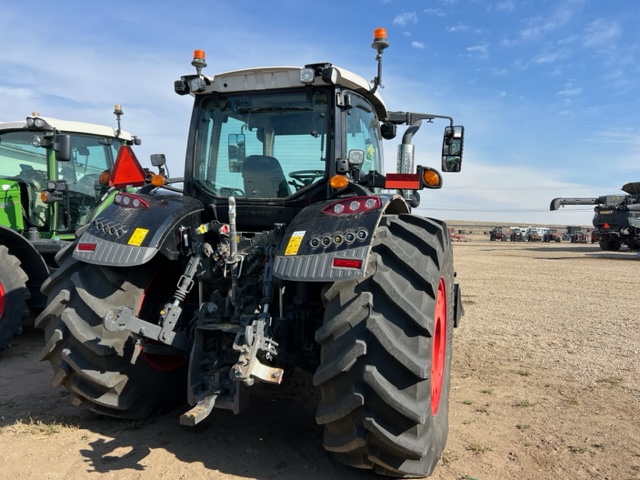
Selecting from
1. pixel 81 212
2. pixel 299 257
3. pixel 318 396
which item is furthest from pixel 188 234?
pixel 81 212

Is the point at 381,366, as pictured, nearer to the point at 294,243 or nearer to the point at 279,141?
the point at 294,243

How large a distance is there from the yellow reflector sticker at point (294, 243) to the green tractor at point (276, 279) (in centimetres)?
1

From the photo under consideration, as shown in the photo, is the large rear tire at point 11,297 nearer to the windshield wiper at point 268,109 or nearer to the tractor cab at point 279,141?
the tractor cab at point 279,141

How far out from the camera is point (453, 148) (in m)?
4.46

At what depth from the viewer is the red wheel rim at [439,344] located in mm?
3396

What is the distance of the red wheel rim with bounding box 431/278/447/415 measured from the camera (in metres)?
3.40

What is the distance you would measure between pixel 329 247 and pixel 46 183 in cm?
585

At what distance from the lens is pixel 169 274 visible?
3859 millimetres

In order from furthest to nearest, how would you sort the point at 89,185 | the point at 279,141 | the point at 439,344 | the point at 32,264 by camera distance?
the point at 89,185, the point at 32,264, the point at 279,141, the point at 439,344

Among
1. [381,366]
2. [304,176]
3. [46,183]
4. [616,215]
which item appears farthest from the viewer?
[616,215]

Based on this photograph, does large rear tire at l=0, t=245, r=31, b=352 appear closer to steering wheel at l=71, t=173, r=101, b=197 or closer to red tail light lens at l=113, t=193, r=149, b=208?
steering wheel at l=71, t=173, r=101, b=197

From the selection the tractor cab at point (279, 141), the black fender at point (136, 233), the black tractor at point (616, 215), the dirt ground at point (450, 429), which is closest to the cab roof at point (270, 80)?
the tractor cab at point (279, 141)

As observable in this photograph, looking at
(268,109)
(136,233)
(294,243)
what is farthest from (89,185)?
(294,243)

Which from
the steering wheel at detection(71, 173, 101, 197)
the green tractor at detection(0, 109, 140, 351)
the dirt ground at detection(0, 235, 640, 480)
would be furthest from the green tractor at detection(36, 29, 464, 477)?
the steering wheel at detection(71, 173, 101, 197)
